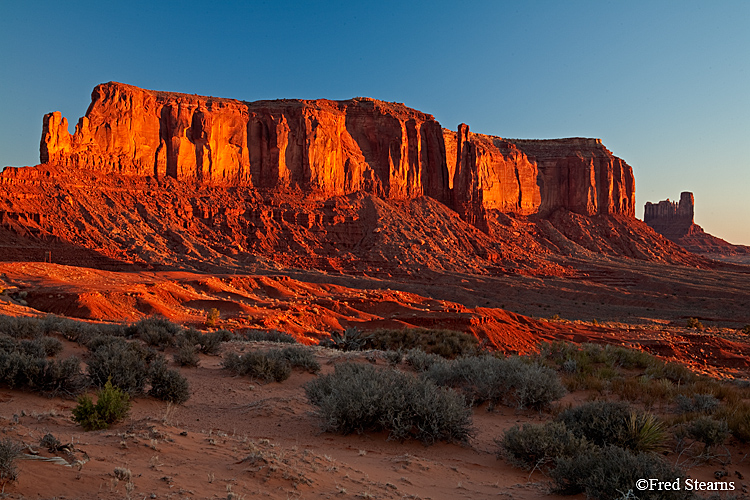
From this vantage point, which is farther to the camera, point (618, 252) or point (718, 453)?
point (618, 252)

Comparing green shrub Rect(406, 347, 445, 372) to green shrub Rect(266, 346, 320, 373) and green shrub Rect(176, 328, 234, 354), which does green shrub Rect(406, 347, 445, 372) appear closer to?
green shrub Rect(266, 346, 320, 373)

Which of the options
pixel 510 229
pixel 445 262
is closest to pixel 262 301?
pixel 445 262

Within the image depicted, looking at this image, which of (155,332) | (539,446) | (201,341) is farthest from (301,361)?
(539,446)

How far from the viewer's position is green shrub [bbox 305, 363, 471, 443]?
6016 millimetres

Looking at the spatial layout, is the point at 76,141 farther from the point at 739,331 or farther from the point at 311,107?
the point at 739,331

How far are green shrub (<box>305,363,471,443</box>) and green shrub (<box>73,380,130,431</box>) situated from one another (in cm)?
233

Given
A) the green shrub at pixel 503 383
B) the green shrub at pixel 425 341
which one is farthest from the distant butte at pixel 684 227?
the green shrub at pixel 503 383

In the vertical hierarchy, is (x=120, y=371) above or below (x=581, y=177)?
below

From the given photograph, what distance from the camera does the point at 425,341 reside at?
1598 centimetres

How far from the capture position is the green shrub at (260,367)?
360 inches

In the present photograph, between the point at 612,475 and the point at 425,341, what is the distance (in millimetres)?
11783

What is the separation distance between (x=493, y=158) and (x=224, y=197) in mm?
45760

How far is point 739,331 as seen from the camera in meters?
30.2

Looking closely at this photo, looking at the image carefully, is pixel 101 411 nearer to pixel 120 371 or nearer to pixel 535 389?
pixel 120 371
